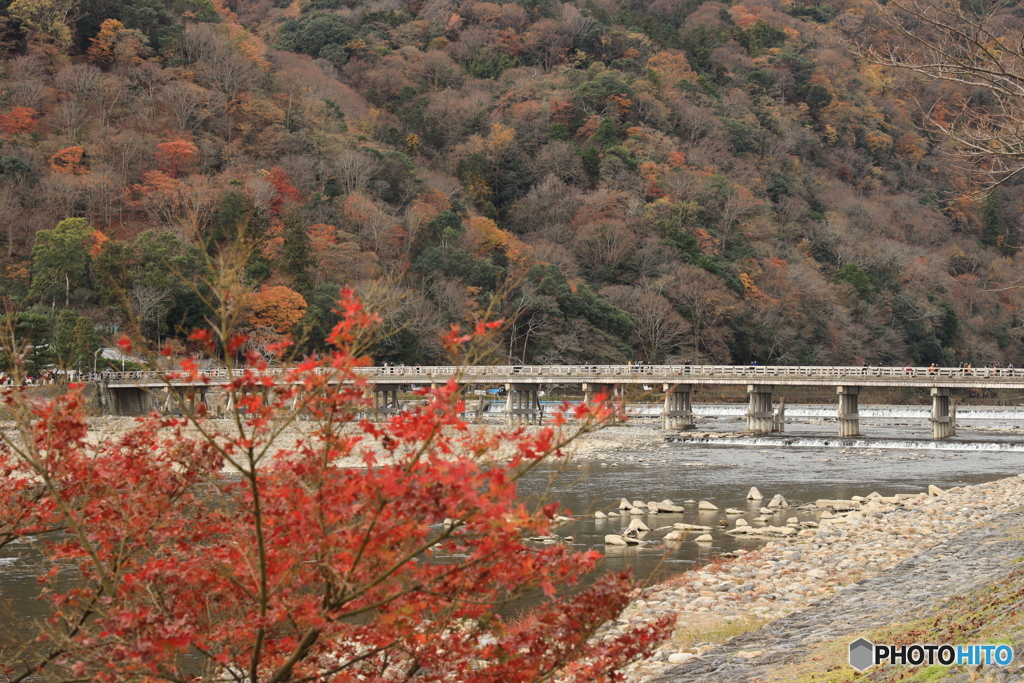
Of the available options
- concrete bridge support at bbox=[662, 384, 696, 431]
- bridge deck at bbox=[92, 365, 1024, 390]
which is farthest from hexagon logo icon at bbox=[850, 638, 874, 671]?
concrete bridge support at bbox=[662, 384, 696, 431]

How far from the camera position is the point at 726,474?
30.7 metres

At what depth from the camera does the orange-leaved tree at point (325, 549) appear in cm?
481

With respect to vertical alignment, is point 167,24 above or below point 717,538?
above

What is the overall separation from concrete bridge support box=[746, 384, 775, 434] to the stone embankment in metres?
22.6

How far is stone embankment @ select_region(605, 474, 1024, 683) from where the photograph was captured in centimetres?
1045

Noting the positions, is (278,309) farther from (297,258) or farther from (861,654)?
(861,654)

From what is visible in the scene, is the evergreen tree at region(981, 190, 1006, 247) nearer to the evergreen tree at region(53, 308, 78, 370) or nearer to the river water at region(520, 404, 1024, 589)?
the river water at region(520, 404, 1024, 589)

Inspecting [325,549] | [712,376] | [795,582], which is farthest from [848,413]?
[325,549]

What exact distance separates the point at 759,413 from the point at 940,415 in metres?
7.59

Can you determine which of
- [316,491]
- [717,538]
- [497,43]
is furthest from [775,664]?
[497,43]

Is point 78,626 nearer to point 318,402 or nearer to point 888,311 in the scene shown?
point 318,402

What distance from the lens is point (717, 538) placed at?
63.4ft

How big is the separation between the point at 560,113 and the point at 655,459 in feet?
185

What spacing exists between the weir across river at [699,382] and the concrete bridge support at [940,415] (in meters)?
0.04
